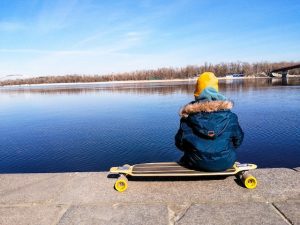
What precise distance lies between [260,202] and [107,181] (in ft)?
8.02

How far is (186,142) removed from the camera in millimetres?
4480

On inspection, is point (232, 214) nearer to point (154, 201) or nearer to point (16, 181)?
point (154, 201)

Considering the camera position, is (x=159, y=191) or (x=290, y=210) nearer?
(x=290, y=210)

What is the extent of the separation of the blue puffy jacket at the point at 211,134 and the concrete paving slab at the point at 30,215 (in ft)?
7.00

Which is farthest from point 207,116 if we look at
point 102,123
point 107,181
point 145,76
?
point 145,76

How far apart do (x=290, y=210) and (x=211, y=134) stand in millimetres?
1431

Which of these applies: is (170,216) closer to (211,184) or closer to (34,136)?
(211,184)

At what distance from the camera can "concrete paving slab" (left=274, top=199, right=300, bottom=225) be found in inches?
137

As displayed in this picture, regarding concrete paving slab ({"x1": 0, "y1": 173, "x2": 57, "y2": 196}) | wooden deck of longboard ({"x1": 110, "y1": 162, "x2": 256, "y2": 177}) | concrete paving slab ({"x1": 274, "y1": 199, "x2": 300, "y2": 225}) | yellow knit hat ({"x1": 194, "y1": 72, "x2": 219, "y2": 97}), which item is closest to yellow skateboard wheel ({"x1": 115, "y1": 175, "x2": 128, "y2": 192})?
wooden deck of longboard ({"x1": 110, "y1": 162, "x2": 256, "y2": 177})

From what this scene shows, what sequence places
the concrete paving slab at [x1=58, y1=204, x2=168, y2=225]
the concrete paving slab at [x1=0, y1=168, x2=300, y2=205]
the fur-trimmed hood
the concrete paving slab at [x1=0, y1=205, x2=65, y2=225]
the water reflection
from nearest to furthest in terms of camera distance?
the concrete paving slab at [x1=58, y1=204, x2=168, y2=225] → the concrete paving slab at [x1=0, y1=205, x2=65, y2=225] → the concrete paving slab at [x1=0, y1=168, x2=300, y2=205] → the fur-trimmed hood → the water reflection

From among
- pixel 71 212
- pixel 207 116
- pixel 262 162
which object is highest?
pixel 207 116

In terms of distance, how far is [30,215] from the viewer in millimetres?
3879

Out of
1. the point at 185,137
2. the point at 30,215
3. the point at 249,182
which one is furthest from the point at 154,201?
the point at 30,215

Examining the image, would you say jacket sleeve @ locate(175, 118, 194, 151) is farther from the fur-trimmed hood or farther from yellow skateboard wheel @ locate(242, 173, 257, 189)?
yellow skateboard wheel @ locate(242, 173, 257, 189)
